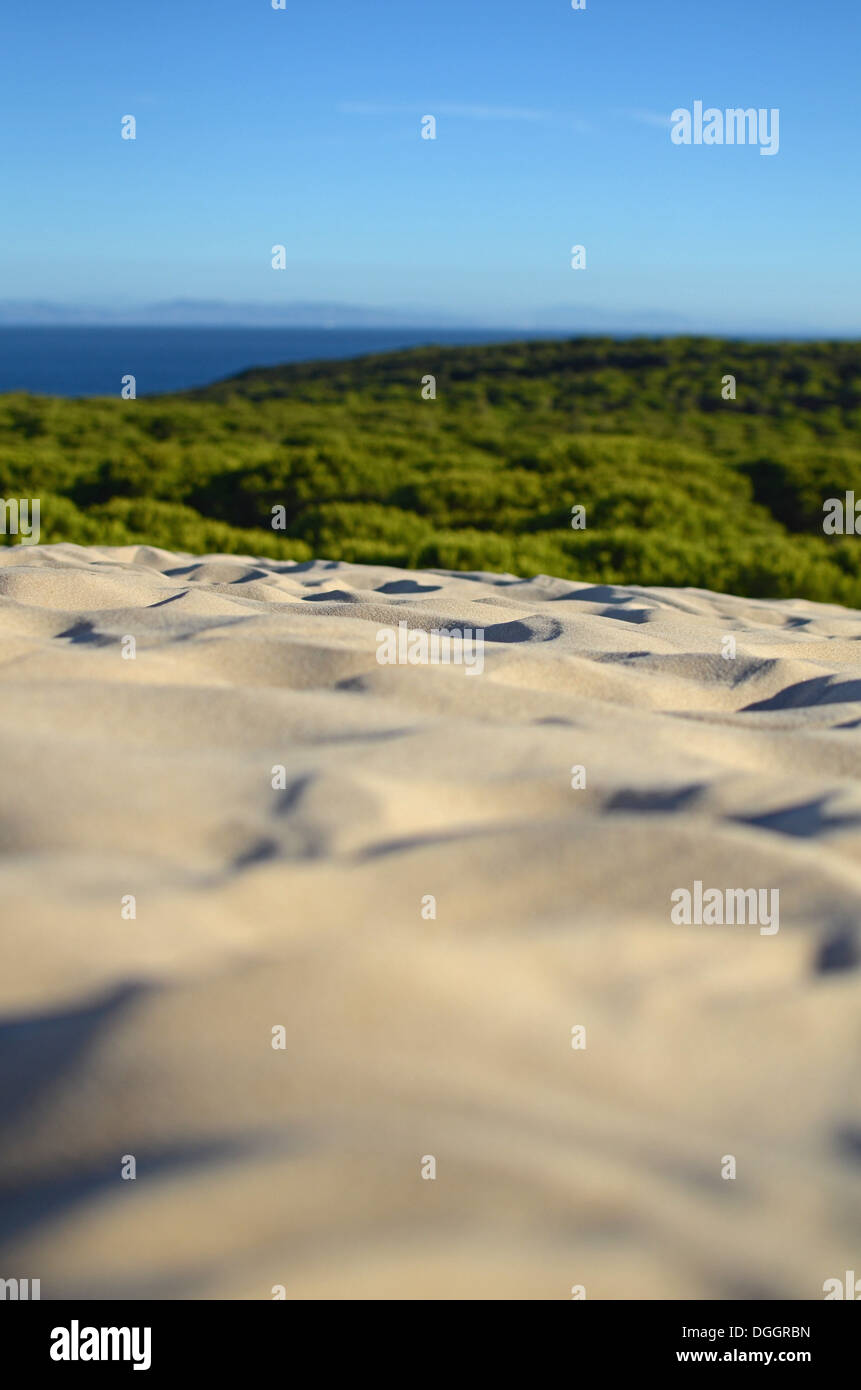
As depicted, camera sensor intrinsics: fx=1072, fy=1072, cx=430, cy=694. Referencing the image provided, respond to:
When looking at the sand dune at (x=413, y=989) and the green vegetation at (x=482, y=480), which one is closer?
the sand dune at (x=413, y=989)

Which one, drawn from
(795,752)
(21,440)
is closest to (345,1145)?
(795,752)

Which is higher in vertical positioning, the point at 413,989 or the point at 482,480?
the point at 482,480

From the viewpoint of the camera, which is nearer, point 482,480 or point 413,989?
point 413,989

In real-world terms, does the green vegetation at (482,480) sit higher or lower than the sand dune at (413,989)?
higher
